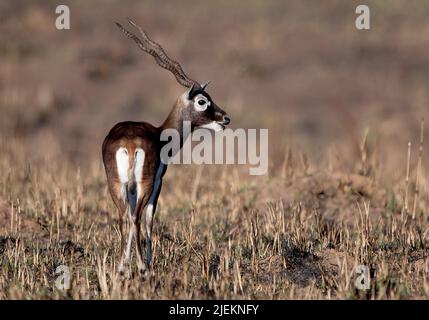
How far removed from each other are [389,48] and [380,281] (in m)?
Result: 23.3

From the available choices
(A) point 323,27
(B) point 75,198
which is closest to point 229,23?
(A) point 323,27

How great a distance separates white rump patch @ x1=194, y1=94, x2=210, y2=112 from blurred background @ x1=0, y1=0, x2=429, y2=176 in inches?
235

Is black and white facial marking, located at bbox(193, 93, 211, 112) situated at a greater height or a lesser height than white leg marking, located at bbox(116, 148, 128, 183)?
greater

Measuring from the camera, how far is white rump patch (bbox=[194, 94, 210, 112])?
9.73m

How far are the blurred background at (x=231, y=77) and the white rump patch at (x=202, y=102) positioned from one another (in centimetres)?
596

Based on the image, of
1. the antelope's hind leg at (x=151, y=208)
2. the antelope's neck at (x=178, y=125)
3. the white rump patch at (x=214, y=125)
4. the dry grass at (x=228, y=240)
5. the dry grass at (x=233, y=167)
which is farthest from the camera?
the white rump patch at (x=214, y=125)

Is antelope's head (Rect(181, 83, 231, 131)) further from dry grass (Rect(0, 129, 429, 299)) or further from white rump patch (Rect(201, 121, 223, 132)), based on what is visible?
dry grass (Rect(0, 129, 429, 299))

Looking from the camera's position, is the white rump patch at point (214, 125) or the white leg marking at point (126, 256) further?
the white rump patch at point (214, 125)

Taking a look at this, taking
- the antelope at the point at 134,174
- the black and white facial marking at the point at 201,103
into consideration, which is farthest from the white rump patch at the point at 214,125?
the antelope at the point at 134,174

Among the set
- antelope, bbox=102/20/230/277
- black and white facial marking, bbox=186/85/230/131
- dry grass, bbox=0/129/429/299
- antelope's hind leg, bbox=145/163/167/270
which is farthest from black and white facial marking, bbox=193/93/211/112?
dry grass, bbox=0/129/429/299

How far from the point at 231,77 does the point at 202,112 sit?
17.4m

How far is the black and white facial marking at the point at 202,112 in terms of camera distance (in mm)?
9719

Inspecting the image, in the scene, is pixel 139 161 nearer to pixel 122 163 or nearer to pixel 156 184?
pixel 122 163

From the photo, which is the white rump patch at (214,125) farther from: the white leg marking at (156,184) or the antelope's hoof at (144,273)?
the antelope's hoof at (144,273)
